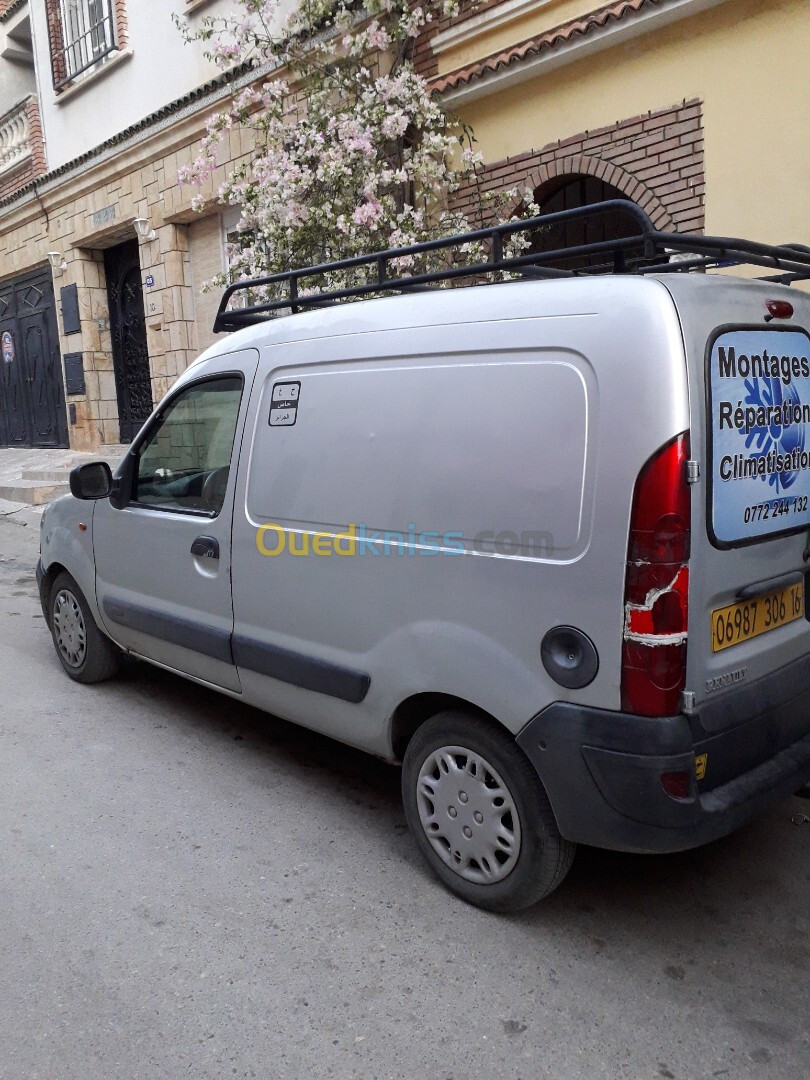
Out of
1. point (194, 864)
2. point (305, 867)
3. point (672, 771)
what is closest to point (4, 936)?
point (194, 864)

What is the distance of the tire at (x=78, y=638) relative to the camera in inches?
191

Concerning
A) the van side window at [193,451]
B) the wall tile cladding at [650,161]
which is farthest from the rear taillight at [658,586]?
the wall tile cladding at [650,161]

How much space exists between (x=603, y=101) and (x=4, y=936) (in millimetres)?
6823

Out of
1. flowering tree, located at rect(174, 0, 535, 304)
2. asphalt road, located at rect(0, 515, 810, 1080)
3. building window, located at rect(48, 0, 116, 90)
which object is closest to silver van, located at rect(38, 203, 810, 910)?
asphalt road, located at rect(0, 515, 810, 1080)

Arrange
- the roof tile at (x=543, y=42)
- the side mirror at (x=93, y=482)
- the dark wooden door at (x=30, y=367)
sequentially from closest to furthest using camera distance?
the side mirror at (x=93, y=482), the roof tile at (x=543, y=42), the dark wooden door at (x=30, y=367)

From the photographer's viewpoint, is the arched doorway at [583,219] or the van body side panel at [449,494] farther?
the arched doorway at [583,219]

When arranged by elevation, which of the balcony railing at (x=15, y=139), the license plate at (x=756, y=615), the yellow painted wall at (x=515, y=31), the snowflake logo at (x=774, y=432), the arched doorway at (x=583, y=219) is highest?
the balcony railing at (x=15, y=139)

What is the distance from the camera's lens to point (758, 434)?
255 centimetres

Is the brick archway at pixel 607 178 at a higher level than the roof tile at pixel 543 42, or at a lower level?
lower

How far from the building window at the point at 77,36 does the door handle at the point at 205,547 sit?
11.2m

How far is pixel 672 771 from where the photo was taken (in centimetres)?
236

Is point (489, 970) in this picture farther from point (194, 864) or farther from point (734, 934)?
point (194, 864)

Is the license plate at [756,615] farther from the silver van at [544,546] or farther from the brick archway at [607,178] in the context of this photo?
the brick archway at [607,178]

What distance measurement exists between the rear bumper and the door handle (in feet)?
5.48
